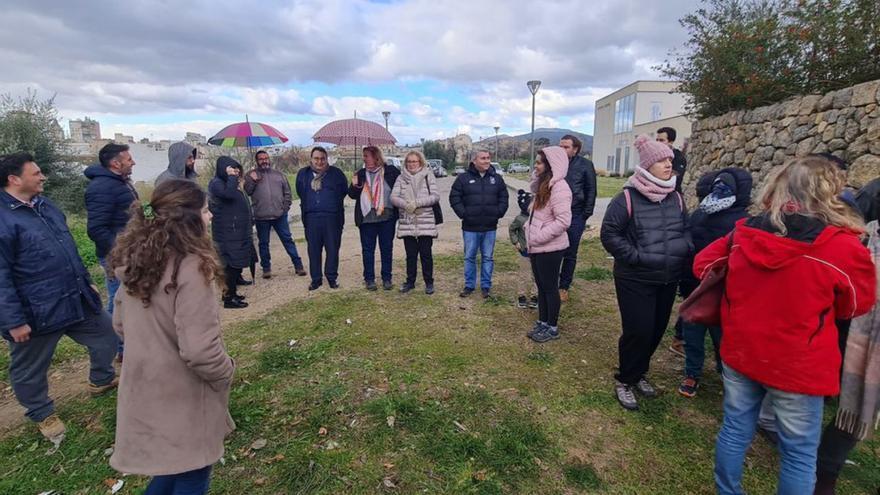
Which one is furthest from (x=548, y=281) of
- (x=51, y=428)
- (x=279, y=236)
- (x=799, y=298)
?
(x=279, y=236)

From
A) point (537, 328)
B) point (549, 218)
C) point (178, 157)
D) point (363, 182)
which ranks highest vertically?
point (178, 157)

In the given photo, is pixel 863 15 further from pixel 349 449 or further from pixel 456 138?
pixel 456 138

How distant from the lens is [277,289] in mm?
6324

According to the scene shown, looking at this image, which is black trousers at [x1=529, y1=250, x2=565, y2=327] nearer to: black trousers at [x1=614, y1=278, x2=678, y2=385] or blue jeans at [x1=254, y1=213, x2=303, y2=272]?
black trousers at [x1=614, y1=278, x2=678, y2=385]

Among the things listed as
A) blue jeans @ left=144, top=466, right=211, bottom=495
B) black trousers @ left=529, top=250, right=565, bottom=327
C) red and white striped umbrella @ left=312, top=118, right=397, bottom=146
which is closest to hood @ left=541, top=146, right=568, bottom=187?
black trousers @ left=529, top=250, right=565, bottom=327

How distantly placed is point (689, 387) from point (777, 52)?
6181mm

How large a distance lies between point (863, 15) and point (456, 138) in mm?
81872

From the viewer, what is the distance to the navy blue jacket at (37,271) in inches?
106

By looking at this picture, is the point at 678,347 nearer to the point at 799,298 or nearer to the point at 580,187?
the point at 580,187

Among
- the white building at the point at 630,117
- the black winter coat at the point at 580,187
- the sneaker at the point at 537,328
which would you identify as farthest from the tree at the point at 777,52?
the white building at the point at 630,117

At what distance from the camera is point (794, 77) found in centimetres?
679

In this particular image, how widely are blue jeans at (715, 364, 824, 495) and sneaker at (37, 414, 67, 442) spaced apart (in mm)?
3939

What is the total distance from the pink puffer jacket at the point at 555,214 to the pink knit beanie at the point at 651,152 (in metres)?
0.99

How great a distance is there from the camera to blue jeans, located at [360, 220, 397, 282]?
19.4 feet
